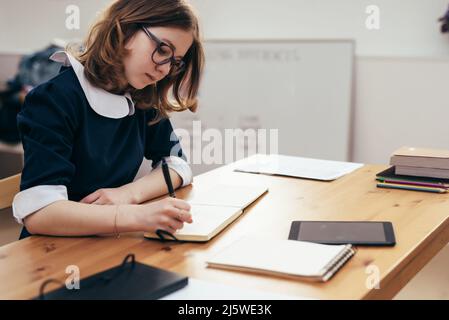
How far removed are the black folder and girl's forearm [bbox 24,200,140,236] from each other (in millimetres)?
207

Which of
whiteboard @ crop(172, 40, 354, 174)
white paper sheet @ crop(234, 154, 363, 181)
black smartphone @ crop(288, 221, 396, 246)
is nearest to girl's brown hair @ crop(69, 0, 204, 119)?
white paper sheet @ crop(234, 154, 363, 181)

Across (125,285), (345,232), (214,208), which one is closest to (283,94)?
→ (214,208)

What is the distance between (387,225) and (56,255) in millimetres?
630

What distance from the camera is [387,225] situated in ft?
4.11

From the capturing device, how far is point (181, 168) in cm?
165

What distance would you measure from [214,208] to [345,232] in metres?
0.30

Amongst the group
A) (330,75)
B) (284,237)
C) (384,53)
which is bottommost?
(284,237)

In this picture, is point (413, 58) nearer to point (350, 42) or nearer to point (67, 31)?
point (350, 42)

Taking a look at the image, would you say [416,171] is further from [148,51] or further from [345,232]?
[148,51]

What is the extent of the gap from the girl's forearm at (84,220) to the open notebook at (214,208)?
0.05 metres

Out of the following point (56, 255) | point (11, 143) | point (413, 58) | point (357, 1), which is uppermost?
point (357, 1)

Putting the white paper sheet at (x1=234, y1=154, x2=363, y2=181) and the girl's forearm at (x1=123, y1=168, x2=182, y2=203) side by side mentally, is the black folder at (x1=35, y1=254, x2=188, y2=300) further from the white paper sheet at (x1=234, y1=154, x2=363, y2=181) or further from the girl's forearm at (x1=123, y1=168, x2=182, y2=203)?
the white paper sheet at (x1=234, y1=154, x2=363, y2=181)
